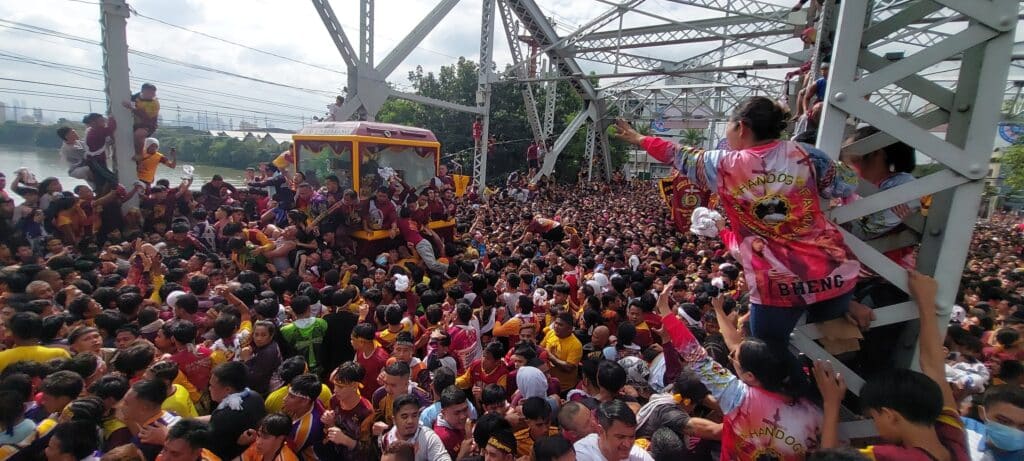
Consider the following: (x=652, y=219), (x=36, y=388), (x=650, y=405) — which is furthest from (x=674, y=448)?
(x=652, y=219)

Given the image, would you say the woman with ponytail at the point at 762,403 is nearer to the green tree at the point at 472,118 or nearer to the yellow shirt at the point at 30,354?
the yellow shirt at the point at 30,354

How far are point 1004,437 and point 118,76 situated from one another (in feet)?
33.6

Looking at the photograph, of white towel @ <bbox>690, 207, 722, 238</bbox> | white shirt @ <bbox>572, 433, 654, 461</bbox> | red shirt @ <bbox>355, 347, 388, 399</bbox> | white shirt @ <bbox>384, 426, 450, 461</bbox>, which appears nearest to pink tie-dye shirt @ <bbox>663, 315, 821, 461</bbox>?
white shirt @ <bbox>572, 433, 654, 461</bbox>

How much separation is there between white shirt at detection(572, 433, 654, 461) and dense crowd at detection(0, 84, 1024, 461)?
0.6 inches

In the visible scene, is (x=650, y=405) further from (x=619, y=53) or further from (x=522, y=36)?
(x=522, y=36)

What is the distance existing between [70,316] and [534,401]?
3.84 metres

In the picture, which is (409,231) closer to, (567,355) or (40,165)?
(567,355)

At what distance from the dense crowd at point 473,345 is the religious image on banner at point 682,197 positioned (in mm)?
821

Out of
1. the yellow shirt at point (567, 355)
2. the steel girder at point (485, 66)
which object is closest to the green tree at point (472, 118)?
the steel girder at point (485, 66)

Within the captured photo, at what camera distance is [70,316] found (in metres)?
3.80

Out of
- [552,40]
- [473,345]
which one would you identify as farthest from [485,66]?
[473,345]

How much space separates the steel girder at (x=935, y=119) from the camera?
1.68m

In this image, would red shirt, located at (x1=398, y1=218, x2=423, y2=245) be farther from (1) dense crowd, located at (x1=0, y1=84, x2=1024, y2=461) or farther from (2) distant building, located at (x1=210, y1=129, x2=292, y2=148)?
(2) distant building, located at (x1=210, y1=129, x2=292, y2=148)

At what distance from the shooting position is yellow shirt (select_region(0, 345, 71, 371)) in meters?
3.22
